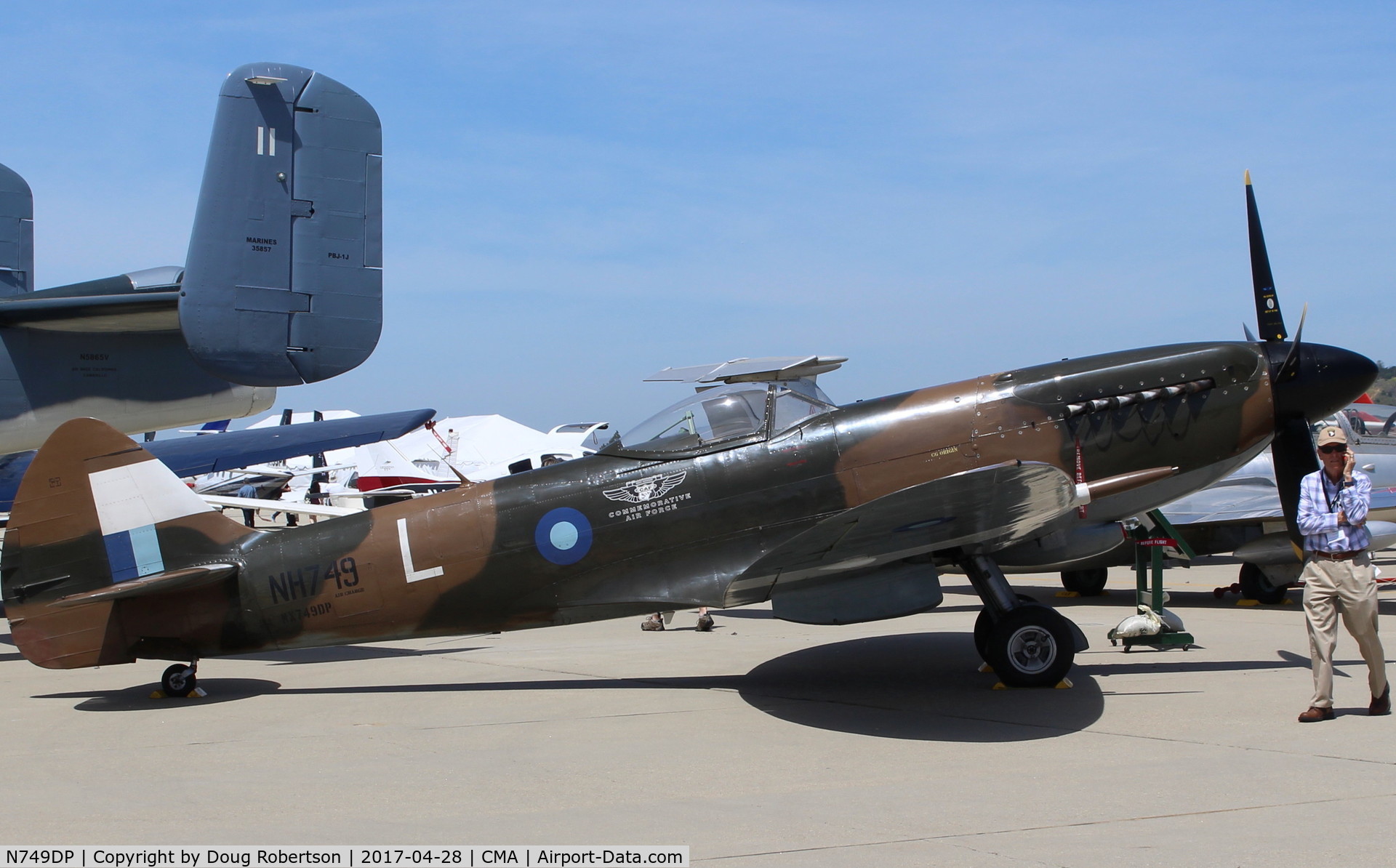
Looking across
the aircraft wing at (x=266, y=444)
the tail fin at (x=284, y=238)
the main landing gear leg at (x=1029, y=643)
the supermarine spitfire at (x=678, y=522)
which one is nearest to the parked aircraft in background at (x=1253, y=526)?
the supermarine spitfire at (x=678, y=522)

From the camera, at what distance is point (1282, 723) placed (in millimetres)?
5578

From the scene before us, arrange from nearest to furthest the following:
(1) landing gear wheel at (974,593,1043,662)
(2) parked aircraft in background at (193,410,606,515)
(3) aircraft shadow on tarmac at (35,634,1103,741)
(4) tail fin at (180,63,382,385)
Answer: (3) aircraft shadow on tarmac at (35,634,1103,741)
(1) landing gear wheel at (974,593,1043,662)
(4) tail fin at (180,63,382,385)
(2) parked aircraft in background at (193,410,606,515)

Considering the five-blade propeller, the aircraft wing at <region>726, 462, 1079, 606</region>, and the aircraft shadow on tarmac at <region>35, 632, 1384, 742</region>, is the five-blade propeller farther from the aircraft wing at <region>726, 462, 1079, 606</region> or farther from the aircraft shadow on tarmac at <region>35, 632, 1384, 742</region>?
the aircraft wing at <region>726, 462, 1079, 606</region>

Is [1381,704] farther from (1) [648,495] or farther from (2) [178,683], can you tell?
(2) [178,683]

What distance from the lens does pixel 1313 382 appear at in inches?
273

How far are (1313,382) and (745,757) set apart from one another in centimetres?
468

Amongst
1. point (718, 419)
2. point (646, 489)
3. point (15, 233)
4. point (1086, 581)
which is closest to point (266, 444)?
point (15, 233)

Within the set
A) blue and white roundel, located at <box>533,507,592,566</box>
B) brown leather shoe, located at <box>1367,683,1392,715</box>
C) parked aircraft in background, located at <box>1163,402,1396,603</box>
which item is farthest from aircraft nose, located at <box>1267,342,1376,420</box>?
blue and white roundel, located at <box>533,507,592,566</box>

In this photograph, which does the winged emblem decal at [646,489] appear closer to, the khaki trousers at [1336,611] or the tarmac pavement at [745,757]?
the tarmac pavement at [745,757]

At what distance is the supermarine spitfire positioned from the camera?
685 centimetres

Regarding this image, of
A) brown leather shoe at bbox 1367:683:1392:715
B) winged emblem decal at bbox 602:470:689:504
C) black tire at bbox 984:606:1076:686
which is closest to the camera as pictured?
brown leather shoe at bbox 1367:683:1392:715

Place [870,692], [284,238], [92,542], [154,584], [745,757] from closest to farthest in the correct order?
[745,757], [870,692], [154,584], [92,542], [284,238]

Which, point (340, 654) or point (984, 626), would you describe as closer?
point (984, 626)

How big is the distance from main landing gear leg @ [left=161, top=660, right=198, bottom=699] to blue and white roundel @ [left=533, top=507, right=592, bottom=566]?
8.72ft
